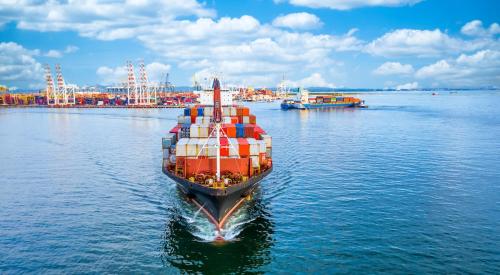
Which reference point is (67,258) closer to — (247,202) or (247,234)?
(247,234)

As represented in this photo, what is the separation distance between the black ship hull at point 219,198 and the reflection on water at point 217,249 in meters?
1.38

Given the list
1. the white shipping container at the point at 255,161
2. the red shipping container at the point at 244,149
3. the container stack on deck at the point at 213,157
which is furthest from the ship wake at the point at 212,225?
the red shipping container at the point at 244,149

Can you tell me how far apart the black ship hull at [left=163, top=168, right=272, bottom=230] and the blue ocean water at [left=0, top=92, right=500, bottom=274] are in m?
0.98

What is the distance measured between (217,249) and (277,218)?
26.0 feet

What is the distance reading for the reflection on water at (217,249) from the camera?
2480 cm

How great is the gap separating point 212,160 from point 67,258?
13.7 metres

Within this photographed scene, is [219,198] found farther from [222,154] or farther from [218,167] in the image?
[222,154]

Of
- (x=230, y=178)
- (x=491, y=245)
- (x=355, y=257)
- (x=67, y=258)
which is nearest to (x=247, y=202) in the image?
(x=230, y=178)

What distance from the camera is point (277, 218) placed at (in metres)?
33.1

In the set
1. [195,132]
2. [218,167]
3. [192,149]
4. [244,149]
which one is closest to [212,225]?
[218,167]

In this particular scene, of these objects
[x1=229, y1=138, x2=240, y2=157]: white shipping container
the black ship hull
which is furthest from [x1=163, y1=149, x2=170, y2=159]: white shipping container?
[x1=229, y1=138, x2=240, y2=157]: white shipping container

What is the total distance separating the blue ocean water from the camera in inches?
990

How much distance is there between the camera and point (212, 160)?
33656 millimetres

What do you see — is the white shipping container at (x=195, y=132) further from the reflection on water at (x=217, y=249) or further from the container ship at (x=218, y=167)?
the reflection on water at (x=217, y=249)
